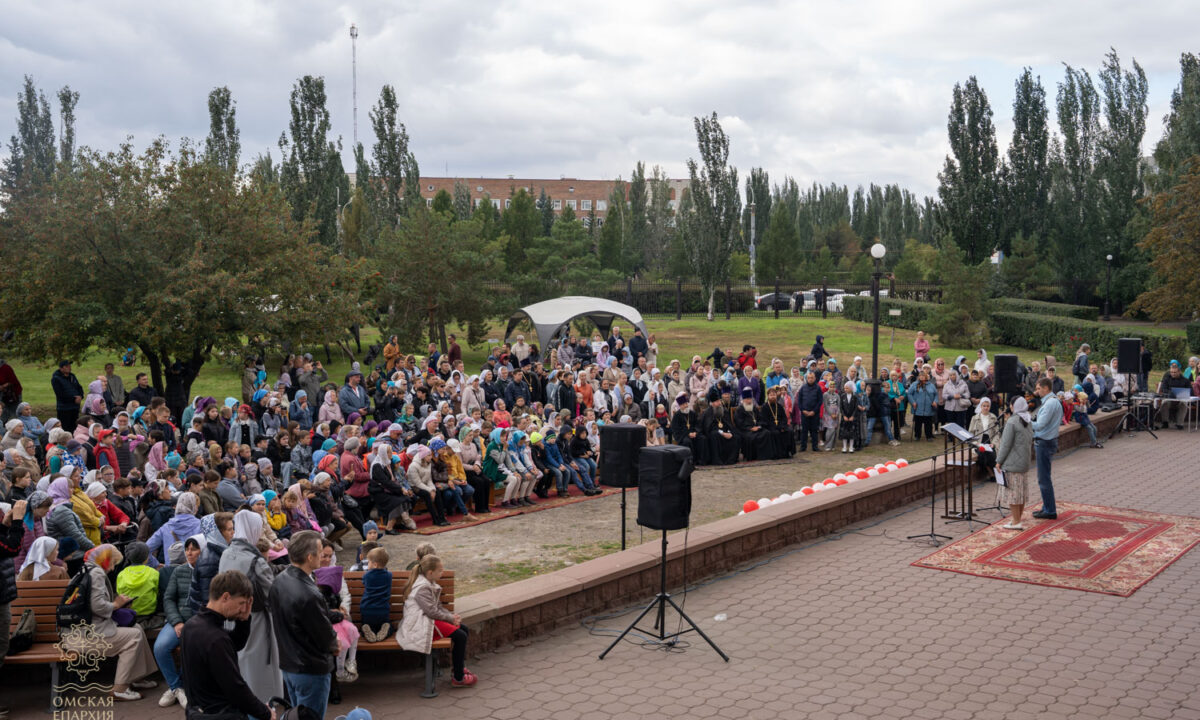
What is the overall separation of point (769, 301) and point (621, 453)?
39.7 m

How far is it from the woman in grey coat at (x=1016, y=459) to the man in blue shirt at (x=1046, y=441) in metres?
0.53

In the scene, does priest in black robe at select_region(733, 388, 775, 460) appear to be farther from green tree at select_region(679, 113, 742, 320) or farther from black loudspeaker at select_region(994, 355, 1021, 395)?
green tree at select_region(679, 113, 742, 320)

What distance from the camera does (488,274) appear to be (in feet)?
93.0

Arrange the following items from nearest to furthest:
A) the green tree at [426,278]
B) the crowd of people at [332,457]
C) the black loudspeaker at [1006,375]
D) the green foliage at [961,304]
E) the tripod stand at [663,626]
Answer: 1. the crowd of people at [332,457]
2. the tripod stand at [663,626]
3. the black loudspeaker at [1006,375]
4. the green tree at [426,278]
5. the green foliage at [961,304]

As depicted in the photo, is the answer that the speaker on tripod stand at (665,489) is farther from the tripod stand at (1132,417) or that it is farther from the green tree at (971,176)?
the green tree at (971,176)

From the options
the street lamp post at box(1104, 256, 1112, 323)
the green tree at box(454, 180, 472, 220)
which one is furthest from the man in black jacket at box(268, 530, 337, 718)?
the green tree at box(454, 180, 472, 220)

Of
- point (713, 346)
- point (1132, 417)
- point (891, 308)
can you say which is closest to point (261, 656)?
point (1132, 417)

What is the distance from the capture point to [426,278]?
2686 cm

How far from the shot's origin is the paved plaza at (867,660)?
6801 millimetres

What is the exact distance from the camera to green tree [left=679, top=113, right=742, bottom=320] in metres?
41.6

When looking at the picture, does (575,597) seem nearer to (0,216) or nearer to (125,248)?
(125,248)

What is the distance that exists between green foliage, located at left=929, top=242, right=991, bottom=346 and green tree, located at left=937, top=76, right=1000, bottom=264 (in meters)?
11.2

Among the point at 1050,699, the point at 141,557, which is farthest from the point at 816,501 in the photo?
the point at 141,557

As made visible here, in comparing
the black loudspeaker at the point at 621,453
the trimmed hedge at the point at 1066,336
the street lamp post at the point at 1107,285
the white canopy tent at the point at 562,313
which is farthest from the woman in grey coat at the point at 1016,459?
the street lamp post at the point at 1107,285
